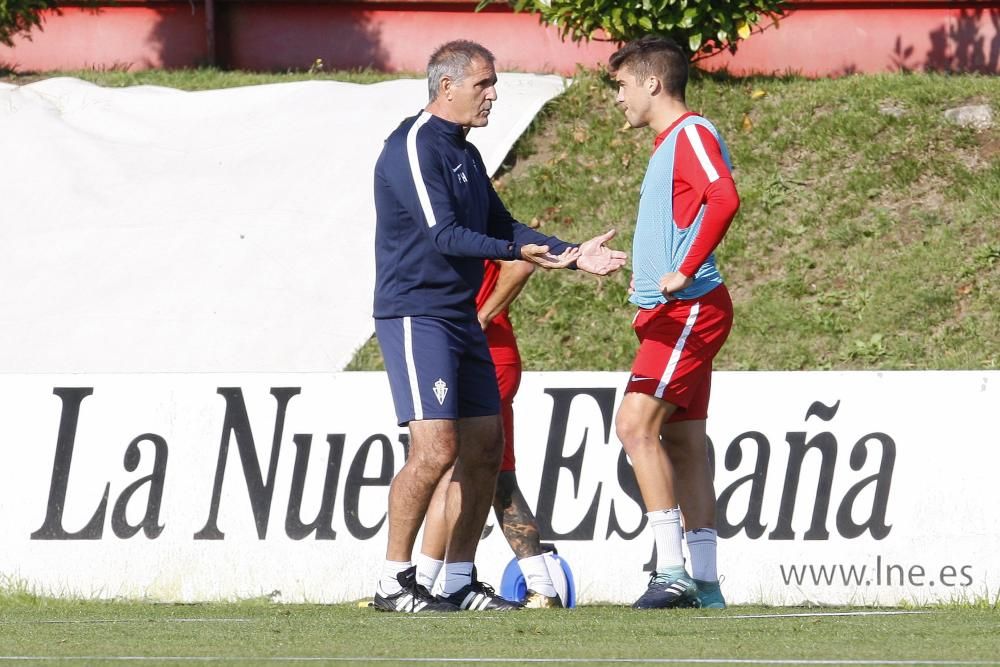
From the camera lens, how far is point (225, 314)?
11.4 m

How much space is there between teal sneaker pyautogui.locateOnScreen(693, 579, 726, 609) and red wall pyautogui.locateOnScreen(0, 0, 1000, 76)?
921 centimetres

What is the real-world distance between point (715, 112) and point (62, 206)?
561cm

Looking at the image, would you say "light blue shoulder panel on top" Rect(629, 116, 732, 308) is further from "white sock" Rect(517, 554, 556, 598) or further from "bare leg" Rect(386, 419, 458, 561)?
"white sock" Rect(517, 554, 556, 598)

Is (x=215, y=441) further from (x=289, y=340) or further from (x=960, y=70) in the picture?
(x=960, y=70)

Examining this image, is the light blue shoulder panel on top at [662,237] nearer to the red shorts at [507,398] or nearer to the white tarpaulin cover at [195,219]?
the red shorts at [507,398]

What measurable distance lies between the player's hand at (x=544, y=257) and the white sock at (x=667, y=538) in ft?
3.36

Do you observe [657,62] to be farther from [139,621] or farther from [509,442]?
[139,621]

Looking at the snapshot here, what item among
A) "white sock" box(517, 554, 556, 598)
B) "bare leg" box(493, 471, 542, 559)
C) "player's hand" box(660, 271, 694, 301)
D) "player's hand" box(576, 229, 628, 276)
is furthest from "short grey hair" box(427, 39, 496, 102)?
"white sock" box(517, 554, 556, 598)

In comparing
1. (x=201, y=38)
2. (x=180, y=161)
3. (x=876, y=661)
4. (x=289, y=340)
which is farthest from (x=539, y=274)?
(x=876, y=661)

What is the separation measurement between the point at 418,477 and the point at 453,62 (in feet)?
5.27

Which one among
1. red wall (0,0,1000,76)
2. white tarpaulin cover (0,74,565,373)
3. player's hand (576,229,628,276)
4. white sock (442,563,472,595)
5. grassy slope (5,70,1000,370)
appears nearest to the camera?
player's hand (576,229,628,276)

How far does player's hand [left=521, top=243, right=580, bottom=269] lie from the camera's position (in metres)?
5.54

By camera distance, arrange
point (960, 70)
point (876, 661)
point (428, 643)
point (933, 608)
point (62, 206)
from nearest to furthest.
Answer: point (876, 661), point (428, 643), point (933, 608), point (62, 206), point (960, 70)

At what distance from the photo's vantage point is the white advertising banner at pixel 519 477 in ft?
23.1
